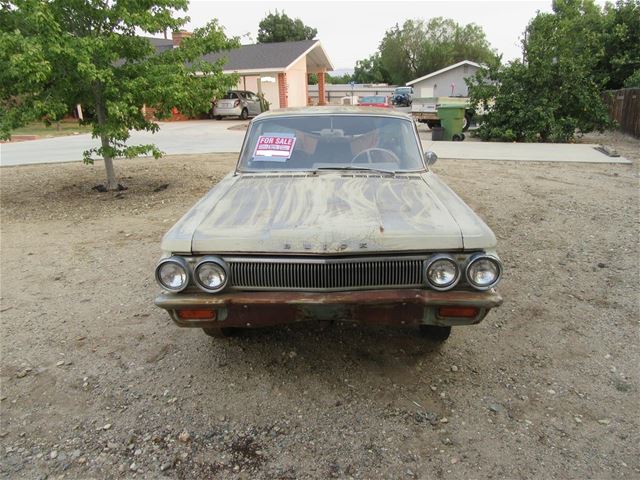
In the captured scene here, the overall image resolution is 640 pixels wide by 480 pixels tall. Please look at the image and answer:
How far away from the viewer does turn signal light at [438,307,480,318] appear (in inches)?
106

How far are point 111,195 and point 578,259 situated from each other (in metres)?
7.60

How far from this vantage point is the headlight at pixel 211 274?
268 cm

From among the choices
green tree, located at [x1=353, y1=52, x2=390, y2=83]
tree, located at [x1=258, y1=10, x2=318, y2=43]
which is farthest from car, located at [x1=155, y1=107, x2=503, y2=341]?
green tree, located at [x1=353, y1=52, x2=390, y2=83]

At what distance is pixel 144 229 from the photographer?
6.58m

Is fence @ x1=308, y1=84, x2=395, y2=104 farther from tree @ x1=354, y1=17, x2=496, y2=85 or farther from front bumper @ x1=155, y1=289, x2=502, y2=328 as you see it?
front bumper @ x1=155, y1=289, x2=502, y2=328

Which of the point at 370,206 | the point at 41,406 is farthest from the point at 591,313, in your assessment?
the point at 41,406

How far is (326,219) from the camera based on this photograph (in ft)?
9.23

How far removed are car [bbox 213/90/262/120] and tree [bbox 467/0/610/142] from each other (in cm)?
1472

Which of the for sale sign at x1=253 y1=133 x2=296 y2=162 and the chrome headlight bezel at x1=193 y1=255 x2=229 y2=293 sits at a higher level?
the for sale sign at x1=253 y1=133 x2=296 y2=162

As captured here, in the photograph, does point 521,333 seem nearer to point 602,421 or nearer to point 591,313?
point 591,313

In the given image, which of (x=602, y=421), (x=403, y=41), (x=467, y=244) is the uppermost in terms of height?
(x=403, y=41)

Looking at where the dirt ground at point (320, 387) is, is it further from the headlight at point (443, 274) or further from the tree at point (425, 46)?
the tree at point (425, 46)

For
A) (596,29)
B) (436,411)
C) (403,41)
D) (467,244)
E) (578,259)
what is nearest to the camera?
(467,244)

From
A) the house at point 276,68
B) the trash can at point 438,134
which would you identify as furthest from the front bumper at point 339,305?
the house at point 276,68
